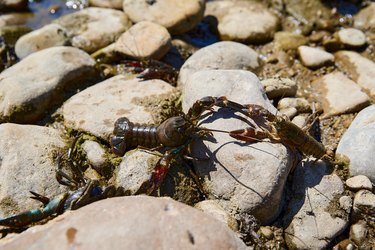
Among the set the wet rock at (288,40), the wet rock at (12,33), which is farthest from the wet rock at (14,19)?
the wet rock at (288,40)

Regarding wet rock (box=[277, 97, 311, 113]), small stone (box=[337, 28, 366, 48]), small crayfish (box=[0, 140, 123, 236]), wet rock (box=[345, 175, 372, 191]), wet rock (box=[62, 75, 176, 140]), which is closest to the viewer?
small crayfish (box=[0, 140, 123, 236])

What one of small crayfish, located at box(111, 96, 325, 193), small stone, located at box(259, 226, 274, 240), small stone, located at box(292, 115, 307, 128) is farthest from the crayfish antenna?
small stone, located at box(292, 115, 307, 128)

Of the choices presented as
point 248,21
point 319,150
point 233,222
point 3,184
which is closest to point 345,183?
point 319,150

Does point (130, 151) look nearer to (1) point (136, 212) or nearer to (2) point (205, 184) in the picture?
(2) point (205, 184)

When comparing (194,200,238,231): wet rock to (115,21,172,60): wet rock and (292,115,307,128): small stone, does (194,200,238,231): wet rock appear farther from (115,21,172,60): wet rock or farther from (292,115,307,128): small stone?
(115,21,172,60): wet rock

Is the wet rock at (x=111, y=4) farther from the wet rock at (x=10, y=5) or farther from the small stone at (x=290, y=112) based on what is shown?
the small stone at (x=290, y=112)

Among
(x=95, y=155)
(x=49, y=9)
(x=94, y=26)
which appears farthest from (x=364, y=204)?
(x=49, y=9)

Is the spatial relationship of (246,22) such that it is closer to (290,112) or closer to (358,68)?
(358,68)
